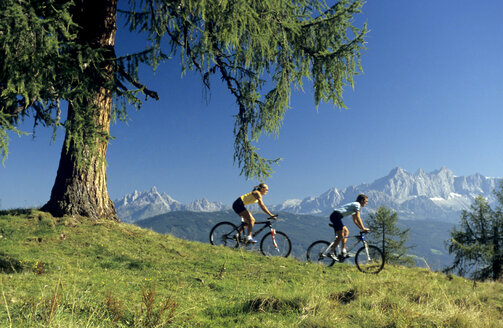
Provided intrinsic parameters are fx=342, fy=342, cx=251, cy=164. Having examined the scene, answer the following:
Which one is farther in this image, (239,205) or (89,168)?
(239,205)

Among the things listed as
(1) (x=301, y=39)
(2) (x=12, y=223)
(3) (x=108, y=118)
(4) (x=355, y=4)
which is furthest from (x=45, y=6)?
(4) (x=355, y=4)

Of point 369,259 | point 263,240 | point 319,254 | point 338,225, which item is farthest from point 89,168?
point 369,259

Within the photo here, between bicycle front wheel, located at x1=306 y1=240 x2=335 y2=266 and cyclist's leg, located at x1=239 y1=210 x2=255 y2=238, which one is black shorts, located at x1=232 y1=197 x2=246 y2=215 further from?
bicycle front wheel, located at x1=306 y1=240 x2=335 y2=266

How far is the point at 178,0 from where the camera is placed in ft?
32.9

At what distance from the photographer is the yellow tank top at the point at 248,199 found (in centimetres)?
1182

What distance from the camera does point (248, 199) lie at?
470 inches

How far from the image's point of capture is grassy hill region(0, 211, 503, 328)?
16.2 ft

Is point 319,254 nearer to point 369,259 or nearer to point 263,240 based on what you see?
point 369,259

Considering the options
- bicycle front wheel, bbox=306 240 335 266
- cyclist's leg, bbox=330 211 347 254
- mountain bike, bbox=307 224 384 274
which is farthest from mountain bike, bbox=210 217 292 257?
cyclist's leg, bbox=330 211 347 254

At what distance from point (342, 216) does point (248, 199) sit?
331 cm

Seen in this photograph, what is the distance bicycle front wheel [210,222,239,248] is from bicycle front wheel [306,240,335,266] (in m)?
2.82

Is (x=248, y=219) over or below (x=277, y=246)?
over

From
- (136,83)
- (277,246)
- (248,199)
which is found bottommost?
(277,246)

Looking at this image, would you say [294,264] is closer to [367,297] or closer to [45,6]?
[367,297]
